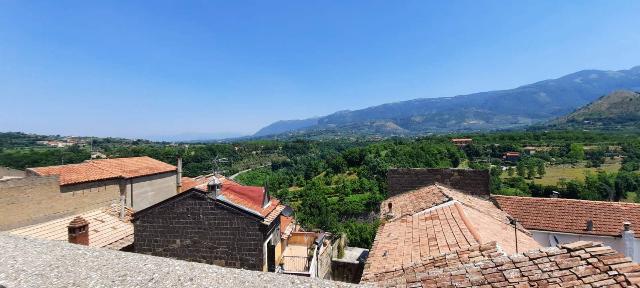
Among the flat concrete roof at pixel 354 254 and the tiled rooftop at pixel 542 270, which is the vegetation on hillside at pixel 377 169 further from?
the tiled rooftop at pixel 542 270

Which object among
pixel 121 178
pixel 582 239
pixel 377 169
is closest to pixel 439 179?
pixel 582 239

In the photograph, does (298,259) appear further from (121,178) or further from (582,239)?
(121,178)

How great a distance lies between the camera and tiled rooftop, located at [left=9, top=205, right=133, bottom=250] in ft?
43.2

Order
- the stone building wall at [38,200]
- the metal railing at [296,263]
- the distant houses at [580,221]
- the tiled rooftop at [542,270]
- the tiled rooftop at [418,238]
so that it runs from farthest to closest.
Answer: the stone building wall at [38,200] < the metal railing at [296,263] < the distant houses at [580,221] < the tiled rooftop at [418,238] < the tiled rooftop at [542,270]

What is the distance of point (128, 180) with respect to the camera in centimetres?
2370

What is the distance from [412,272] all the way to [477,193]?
1208 cm

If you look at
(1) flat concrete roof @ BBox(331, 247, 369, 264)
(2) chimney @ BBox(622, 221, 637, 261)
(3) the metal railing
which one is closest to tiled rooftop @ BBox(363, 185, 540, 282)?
(3) the metal railing

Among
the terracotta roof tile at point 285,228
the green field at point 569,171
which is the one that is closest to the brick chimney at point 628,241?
the terracotta roof tile at point 285,228

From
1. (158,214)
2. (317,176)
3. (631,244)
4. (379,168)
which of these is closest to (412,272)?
(158,214)

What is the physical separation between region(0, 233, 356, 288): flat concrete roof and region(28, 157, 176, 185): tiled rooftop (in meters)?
13.7

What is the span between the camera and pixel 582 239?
49.2 feet

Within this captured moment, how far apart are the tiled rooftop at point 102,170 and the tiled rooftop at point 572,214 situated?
2173 cm

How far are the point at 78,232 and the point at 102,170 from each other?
41.9 feet

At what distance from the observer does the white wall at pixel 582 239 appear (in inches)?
557
